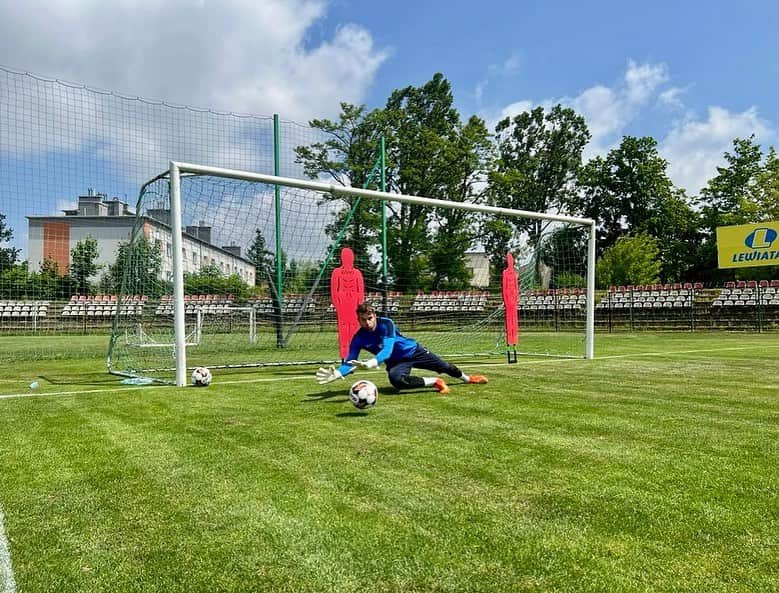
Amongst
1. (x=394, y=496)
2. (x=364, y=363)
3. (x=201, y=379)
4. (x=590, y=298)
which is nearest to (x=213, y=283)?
(x=201, y=379)

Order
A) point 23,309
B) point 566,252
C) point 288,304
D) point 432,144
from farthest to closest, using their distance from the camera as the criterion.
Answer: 1. point 432,144
2. point 566,252
3. point 23,309
4. point 288,304

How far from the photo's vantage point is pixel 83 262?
14742 millimetres

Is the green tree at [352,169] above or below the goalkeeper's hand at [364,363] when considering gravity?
above

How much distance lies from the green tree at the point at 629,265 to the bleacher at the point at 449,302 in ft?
89.8

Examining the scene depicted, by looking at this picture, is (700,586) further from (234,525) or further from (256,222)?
(256,222)

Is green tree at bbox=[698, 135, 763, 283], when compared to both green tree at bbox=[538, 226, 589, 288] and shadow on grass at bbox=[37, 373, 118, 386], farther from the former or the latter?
shadow on grass at bbox=[37, 373, 118, 386]

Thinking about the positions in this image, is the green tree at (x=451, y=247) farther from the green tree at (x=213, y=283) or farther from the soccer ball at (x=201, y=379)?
the soccer ball at (x=201, y=379)

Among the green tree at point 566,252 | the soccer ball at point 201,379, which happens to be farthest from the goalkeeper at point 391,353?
the green tree at point 566,252

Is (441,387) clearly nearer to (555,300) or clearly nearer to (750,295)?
(555,300)

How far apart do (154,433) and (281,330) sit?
9.32 metres

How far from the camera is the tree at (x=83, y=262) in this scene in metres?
14.6

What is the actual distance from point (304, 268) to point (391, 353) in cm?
686

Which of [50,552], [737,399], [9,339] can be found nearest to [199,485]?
[50,552]

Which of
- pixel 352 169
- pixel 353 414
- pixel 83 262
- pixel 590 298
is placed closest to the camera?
pixel 353 414
